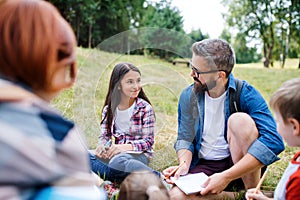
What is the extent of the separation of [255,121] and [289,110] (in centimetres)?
54

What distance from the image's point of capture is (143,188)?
4.04 feet

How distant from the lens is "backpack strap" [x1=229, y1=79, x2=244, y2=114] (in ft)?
6.24

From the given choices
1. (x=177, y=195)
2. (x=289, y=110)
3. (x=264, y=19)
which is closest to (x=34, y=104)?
(x=289, y=110)

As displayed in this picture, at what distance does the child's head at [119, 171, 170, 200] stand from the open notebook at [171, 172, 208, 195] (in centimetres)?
57

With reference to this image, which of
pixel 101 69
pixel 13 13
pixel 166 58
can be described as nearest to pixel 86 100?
pixel 101 69

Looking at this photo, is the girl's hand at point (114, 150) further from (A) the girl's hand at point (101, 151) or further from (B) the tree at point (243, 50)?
(B) the tree at point (243, 50)

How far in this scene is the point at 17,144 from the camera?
2.65ft

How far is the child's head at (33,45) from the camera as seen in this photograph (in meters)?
0.87

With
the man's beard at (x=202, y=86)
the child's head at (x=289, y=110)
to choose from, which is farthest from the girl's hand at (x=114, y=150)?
the child's head at (x=289, y=110)

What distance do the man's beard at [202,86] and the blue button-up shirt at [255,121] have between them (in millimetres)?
26

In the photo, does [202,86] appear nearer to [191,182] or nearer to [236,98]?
[236,98]

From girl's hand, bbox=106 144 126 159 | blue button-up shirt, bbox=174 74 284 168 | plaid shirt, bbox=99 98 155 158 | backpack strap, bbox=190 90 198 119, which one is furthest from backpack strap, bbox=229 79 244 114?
girl's hand, bbox=106 144 126 159

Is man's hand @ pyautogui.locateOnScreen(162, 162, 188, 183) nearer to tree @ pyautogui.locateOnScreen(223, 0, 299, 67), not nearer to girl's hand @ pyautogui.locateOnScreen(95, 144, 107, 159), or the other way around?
girl's hand @ pyautogui.locateOnScreen(95, 144, 107, 159)

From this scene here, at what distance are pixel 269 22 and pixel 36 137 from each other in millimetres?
12677
